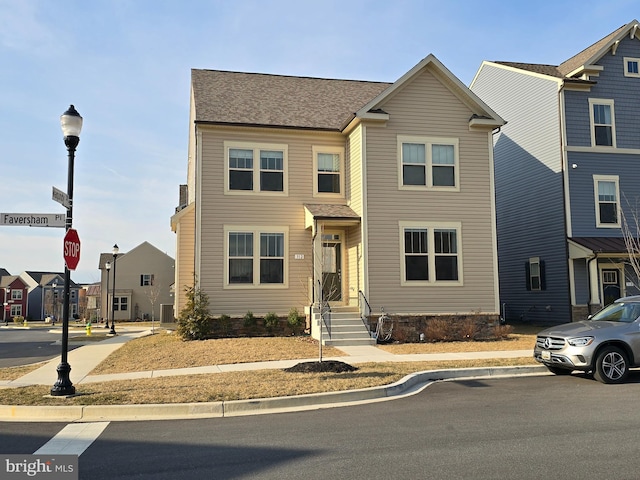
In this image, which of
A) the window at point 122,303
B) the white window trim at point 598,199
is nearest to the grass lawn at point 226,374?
the white window trim at point 598,199

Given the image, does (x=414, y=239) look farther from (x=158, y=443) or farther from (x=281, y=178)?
(x=158, y=443)

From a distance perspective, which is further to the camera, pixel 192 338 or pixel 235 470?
pixel 192 338

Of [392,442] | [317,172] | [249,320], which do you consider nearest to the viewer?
[392,442]

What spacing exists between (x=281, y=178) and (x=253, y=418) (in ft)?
41.3

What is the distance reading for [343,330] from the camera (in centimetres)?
1723

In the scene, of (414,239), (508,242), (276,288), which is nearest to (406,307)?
(414,239)

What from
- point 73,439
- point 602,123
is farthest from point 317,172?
point 73,439

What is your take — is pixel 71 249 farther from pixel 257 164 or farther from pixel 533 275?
pixel 533 275

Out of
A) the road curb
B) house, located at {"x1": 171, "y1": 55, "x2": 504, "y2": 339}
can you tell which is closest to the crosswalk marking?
the road curb

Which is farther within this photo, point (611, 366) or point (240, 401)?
point (611, 366)

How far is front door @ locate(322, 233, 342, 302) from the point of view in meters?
19.7

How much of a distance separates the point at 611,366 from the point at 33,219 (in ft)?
35.8

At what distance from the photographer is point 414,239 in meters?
18.8

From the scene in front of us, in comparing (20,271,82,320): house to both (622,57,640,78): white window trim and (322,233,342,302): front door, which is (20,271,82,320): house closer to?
(322,233,342,302): front door
